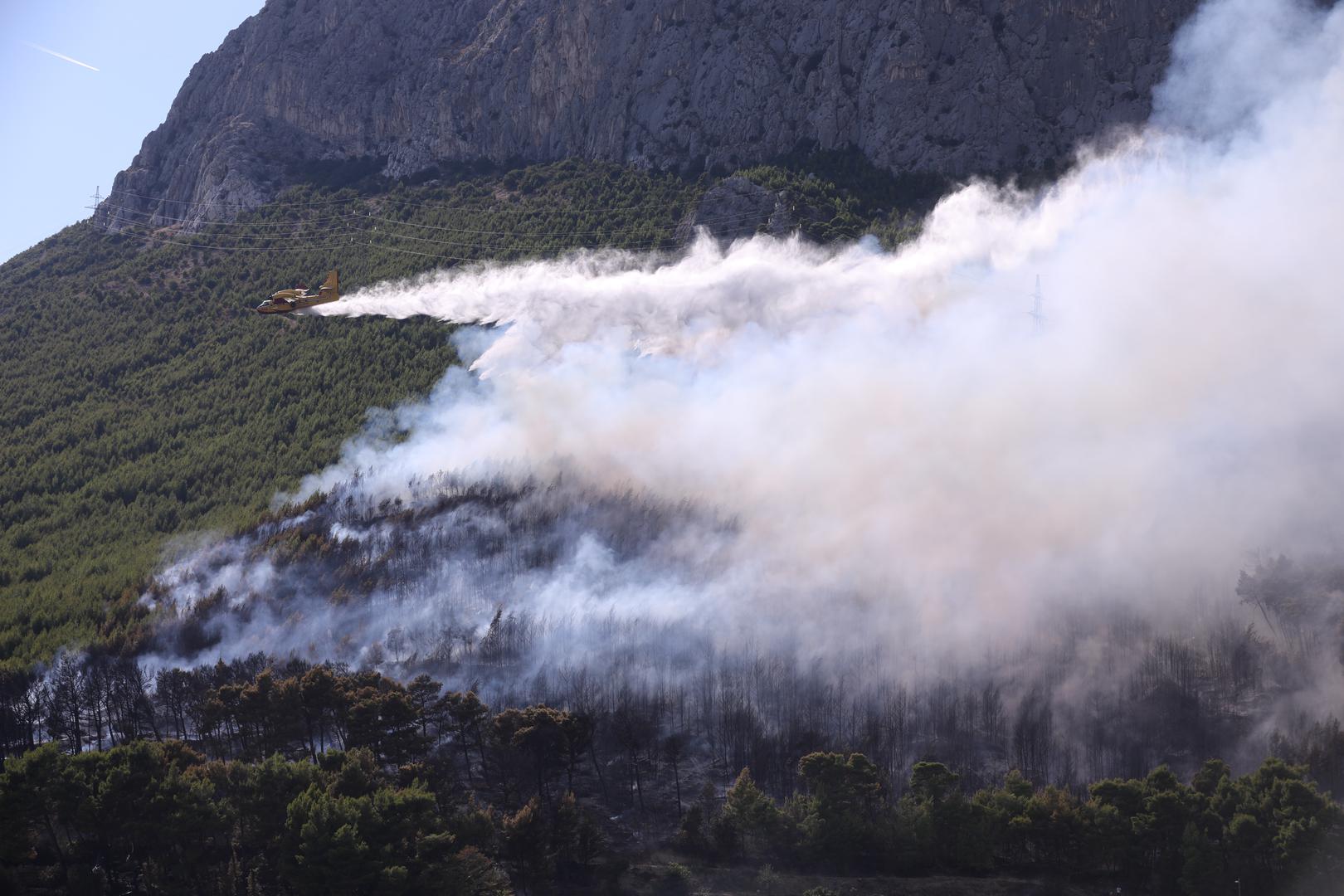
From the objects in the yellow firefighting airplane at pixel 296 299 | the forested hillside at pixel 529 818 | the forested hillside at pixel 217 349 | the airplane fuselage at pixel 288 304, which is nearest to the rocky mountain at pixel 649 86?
the forested hillside at pixel 217 349

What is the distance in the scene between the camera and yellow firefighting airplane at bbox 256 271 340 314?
121m

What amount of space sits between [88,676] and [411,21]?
110783mm

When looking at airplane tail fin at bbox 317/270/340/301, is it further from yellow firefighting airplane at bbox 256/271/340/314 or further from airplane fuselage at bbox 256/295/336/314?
airplane fuselage at bbox 256/295/336/314

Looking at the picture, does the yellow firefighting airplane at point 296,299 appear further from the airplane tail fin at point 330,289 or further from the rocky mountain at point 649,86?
the rocky mountain at point 649,86

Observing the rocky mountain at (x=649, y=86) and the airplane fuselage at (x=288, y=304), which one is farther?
the rocky mountain at (x=649, y=86)

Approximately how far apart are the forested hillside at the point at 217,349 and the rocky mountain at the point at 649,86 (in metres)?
4.83

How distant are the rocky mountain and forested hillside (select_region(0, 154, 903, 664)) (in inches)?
190

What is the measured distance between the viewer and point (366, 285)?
484ft

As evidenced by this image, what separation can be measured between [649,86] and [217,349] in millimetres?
52853

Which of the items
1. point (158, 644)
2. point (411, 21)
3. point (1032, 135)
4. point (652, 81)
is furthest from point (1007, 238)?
point (411, 21)

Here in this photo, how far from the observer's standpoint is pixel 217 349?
150 metres

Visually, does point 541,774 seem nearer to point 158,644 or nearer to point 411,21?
point 158,644

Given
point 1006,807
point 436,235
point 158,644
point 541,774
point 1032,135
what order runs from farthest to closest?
point 436,235 → point 1032,135 → point 158,644 → point 541,774 → point 1006,807

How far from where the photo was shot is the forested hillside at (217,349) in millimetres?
121625
